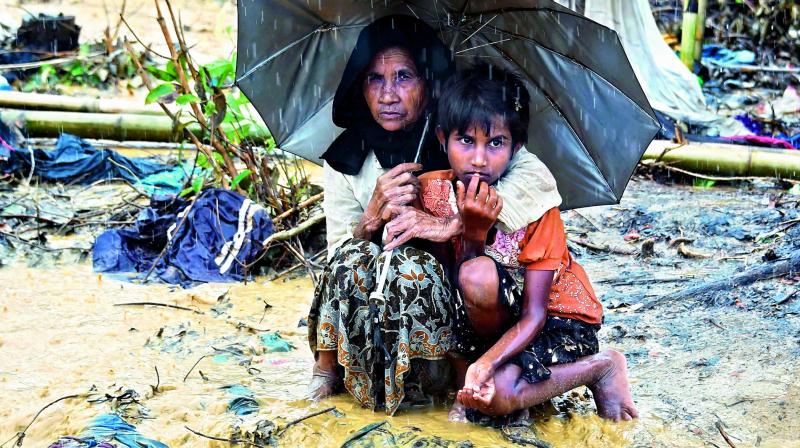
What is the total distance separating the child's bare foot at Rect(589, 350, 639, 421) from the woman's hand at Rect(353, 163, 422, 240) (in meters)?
0.91

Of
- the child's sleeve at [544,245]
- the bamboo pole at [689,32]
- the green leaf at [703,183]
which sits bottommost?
the green leaf at [703,183]

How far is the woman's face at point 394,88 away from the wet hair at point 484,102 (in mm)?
197

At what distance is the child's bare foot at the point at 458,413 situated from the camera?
10.7 feet

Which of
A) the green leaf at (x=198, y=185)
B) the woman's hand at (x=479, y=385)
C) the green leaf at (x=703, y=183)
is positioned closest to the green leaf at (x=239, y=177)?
the green leaf at (x=198, y=185)

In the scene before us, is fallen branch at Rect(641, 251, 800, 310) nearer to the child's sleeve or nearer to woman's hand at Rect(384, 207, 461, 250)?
the child's sleeve

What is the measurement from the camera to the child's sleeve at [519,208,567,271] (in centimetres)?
307

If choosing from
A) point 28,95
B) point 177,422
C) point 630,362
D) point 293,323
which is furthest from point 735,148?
point 28,95

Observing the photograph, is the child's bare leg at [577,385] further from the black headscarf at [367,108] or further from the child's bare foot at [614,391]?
the black headscarf at [367,108]

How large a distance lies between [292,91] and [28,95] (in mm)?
5601

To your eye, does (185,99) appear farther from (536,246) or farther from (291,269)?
(536,246)

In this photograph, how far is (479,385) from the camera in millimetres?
3010

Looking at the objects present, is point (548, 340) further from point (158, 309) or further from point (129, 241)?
point (129, 241)

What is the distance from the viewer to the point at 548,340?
321cm

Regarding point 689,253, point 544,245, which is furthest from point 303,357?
point 689,253
